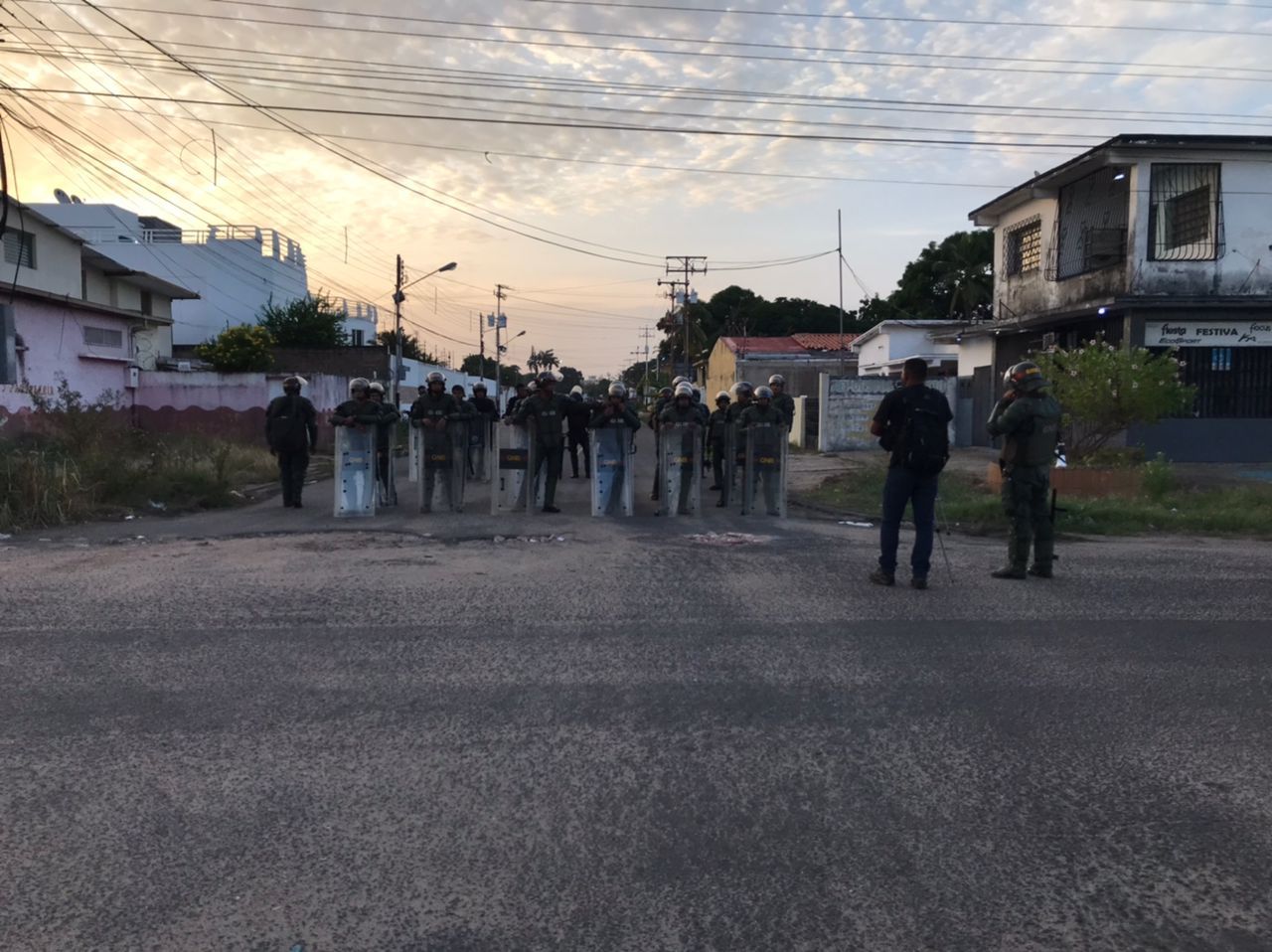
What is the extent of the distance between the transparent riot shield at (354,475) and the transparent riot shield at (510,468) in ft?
5.04

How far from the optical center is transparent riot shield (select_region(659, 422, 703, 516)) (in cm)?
1343

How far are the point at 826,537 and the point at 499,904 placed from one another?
8397 mm

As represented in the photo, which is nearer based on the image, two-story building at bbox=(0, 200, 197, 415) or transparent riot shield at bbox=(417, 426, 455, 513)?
transparent riot shield at bbox=(417, 426, 455, 513)

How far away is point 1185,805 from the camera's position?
4.17 metres

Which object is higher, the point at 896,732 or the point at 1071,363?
the point at 1071,363

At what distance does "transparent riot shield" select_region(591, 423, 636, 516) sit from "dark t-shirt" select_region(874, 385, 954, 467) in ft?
17.7

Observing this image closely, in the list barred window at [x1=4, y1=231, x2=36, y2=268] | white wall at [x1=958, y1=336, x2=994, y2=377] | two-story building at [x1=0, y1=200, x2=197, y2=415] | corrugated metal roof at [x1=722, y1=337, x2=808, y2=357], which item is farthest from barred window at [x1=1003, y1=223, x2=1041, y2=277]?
barred window at [x1=4, y1=231, x2=36, y2=268]

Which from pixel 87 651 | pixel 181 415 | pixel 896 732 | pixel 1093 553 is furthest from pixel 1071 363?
pixel 181 415

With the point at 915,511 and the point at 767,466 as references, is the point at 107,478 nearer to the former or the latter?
the point at 767,466

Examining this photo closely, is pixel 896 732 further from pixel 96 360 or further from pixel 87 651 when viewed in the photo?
pixel 96 360

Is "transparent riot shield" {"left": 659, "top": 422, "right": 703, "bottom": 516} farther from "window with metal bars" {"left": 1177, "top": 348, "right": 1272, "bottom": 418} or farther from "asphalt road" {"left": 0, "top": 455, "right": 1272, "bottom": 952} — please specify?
"window with metal bars" {"left": 1177, "top": 348, "right": 1272, "bottom": 418}

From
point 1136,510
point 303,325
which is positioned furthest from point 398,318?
point 1136,510

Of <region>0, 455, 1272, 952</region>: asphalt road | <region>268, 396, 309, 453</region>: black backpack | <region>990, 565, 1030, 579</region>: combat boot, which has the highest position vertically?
<region>268, 396, 309, 453</region>: black backpack

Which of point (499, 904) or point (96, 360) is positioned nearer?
point (499, 904)
